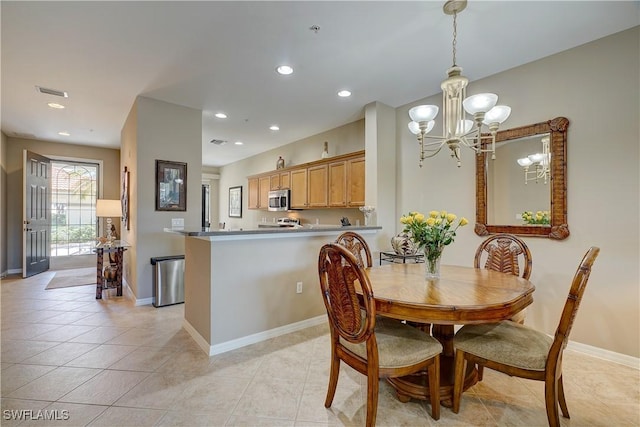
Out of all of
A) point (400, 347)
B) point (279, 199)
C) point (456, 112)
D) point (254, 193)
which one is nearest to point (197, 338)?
point (400, 347)

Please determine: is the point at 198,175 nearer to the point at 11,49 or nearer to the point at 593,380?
the point at 11,49

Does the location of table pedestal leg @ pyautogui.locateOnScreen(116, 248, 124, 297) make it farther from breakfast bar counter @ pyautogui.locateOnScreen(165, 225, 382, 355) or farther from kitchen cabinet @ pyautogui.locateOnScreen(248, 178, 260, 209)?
kitchen cabinet @ pyautogui.locateOnScreen(248, 178, 260, 209)

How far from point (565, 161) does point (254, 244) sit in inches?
119

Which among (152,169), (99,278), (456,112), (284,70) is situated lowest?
(99,278)

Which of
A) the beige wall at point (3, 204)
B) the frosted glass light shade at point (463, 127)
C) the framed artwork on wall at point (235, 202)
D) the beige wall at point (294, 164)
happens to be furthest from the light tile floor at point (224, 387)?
the framed artwork on wall at point (235, 202)

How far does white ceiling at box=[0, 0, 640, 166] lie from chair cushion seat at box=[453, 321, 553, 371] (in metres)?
2.33

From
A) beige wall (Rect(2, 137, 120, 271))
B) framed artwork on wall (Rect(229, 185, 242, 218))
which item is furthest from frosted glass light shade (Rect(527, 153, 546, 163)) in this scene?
beige wall (Rect(2, 137, 120, 271))

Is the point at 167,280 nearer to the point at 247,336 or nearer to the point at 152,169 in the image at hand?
the point at 152,169

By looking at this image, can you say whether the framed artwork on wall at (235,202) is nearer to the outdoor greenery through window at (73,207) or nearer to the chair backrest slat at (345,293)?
the outdoor greenery through window at (73,207)

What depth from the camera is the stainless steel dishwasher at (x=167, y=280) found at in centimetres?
386

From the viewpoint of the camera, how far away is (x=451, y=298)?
1.66 metres

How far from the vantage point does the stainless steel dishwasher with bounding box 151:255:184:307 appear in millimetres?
3855

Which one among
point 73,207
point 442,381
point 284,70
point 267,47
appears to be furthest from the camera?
point 73,207

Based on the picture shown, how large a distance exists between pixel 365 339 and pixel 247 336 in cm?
160
